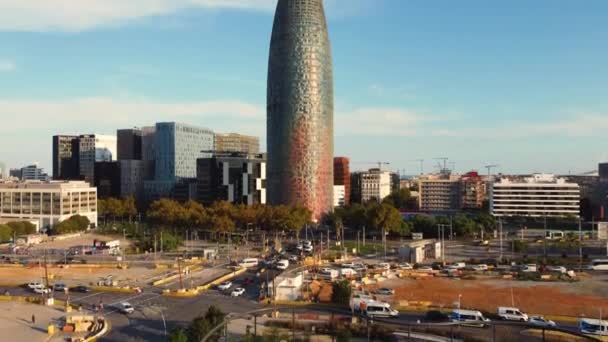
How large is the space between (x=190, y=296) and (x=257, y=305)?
6.25 meters

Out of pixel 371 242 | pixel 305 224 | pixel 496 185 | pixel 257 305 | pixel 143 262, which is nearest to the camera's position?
pixel 257 305

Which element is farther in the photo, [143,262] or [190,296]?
[143,262]

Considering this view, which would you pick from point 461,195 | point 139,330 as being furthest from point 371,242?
point 461,195

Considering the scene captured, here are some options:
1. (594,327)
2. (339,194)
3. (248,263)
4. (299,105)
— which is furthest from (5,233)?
(339,194)

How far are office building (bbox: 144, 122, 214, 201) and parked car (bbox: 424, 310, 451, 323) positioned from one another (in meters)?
113

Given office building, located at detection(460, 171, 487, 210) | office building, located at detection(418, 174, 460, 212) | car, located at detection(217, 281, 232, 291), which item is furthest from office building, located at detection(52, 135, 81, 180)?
car, located at detection(217, 281, 232, 291)

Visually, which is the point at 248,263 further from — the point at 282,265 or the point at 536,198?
the point at 536,198

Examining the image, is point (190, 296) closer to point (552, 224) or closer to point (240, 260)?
point (240, 260)

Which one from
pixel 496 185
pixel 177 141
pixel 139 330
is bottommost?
pixel 139 330

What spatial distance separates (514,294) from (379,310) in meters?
13.3

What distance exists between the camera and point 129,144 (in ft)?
589

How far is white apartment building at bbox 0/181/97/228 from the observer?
9956 centimetres

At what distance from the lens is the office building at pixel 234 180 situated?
385ft

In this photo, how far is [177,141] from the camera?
484ft
